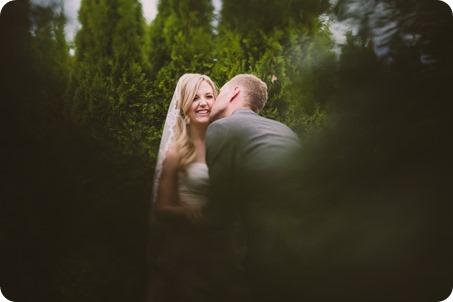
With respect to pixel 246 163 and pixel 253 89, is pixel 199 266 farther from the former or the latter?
pixel 253 89

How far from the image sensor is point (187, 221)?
275 cm

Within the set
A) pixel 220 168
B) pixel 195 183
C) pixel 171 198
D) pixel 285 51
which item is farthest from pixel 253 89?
pixel 171 198

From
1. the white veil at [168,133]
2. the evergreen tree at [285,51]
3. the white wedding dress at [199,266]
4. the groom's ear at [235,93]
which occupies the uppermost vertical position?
the evergreen tree at [285,51]

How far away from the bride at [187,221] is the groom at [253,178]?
0.08 m

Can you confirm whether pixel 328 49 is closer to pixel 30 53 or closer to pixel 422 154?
pixel 422 154

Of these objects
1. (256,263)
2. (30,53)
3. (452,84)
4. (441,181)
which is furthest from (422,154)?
(30,53)

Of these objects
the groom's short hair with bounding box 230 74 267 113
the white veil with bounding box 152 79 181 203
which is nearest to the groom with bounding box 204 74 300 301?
the groom's short hair with bounding box 230 74 267 113

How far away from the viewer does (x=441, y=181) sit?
2.87 m

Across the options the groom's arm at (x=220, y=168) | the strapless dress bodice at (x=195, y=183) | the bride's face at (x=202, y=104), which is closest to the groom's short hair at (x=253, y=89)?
the bride's face at (x=202, y=104)

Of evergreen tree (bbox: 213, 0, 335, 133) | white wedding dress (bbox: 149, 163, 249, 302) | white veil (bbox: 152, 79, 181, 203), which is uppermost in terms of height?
evergreen tree (bbox: 213, 0, 335, 133)

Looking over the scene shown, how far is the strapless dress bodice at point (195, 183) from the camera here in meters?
2.69

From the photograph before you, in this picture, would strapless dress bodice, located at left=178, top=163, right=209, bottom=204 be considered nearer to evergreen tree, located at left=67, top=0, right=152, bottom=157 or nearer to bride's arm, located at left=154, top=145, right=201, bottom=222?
bride's arm, located at left=154, top=145, right=201, bottom=222

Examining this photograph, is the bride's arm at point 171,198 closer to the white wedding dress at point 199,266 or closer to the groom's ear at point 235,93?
the white wedding dress at point 199,266

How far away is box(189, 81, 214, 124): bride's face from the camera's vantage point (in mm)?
2715
